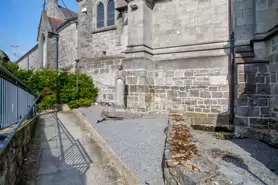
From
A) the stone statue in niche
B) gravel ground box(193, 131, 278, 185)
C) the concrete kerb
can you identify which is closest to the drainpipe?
gravel ground box(193, 131, 278, 185)

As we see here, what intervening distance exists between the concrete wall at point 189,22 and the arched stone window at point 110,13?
13.8 ft

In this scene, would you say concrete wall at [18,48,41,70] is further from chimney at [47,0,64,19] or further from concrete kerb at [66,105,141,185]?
concrete kerb at [66,105,141,185]

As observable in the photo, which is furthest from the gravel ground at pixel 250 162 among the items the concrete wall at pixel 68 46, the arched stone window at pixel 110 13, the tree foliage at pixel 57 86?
the concrete wall at pixel 68 46

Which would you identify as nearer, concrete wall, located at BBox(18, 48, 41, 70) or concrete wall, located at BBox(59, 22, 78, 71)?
concrete wall, located at BBox(59, 22, 78, 71)

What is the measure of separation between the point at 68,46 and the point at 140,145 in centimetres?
1344

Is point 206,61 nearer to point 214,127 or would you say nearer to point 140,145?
point 214,127

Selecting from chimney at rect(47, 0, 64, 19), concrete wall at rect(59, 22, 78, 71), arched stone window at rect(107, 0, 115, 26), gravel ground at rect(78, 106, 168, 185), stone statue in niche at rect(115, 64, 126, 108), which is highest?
chimney at rect(47, 0, 64, 19)

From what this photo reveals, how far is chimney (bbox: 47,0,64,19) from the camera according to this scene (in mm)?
21133

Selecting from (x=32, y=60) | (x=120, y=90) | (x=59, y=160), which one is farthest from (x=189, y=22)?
(x=32, y=60)

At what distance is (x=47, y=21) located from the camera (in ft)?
55.6

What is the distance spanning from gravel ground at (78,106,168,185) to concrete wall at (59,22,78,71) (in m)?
10.2

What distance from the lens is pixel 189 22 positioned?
824cm

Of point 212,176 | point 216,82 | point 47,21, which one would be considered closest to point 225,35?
point 216,82

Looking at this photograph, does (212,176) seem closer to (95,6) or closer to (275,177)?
(275,177)
